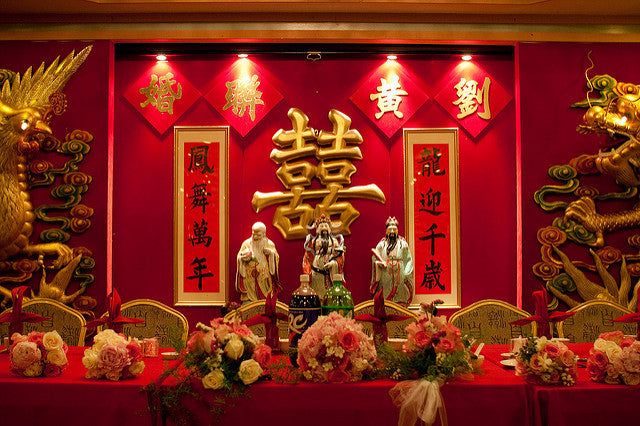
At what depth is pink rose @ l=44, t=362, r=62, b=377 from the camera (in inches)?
78.7

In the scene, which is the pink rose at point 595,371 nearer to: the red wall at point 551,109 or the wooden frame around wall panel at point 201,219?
the red wall at point 551,109

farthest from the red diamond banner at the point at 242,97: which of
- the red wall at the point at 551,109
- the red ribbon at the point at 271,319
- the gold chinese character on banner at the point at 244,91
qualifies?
the red ribbon at the point at 271,319

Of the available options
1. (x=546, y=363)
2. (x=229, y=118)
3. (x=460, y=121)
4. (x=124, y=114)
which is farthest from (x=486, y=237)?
(x=546, y=363)

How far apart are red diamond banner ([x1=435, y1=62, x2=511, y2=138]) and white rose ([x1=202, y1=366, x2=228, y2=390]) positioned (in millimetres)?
4609

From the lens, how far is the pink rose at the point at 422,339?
6.17 feet

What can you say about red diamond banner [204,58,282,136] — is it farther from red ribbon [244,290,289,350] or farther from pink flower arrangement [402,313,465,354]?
pink flower arrangement [402,313,465,354]

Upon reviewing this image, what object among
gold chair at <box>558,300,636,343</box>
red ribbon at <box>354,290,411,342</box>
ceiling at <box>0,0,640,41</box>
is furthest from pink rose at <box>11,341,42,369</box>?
ceiling at <box>0,0,640,41</box>

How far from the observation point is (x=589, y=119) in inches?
211

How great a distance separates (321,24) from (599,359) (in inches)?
174

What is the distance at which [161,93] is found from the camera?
5.86 m

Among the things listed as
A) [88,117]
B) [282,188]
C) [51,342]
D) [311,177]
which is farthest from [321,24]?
[51,342]

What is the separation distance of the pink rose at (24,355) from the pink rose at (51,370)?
49 mm

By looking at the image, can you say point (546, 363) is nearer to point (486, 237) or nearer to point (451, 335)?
point (451, 335)

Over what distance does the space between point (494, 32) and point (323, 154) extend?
1923 mm
